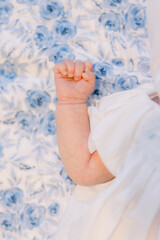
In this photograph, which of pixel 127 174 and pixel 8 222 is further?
pixel 8 222

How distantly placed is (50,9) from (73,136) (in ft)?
1.46

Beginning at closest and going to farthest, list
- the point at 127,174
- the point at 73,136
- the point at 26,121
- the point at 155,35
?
the point at 155,35, the point at 127,174, the point at 73,136, the point at 26,121

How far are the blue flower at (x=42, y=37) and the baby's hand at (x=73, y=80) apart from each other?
A: 0.48ft

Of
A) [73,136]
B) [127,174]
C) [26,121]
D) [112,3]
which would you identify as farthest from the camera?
[112,3]

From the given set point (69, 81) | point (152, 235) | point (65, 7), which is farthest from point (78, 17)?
point (152, 235)

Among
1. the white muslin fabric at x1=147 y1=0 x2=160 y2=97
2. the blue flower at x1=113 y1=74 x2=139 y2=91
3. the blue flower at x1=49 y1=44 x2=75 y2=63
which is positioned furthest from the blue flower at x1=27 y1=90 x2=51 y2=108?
the white muslin fabric at x1=147 y1=0 x2=160 y2=97

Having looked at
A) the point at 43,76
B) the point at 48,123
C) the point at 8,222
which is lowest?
the point at 8,222

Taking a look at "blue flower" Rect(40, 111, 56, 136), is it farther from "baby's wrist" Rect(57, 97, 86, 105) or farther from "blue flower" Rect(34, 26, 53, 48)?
"blue flower" Rect(34, 26, 53, 48)

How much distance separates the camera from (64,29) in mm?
1084

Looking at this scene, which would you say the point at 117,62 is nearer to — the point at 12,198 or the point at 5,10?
the point at 5,10

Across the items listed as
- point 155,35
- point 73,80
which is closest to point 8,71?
point 73,80

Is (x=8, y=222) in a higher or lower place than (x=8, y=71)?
lower

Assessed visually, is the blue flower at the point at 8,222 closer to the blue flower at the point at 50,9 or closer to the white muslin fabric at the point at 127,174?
the white muslin fabric at the point at 127,174

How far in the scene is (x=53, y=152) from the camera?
101 centimetres
